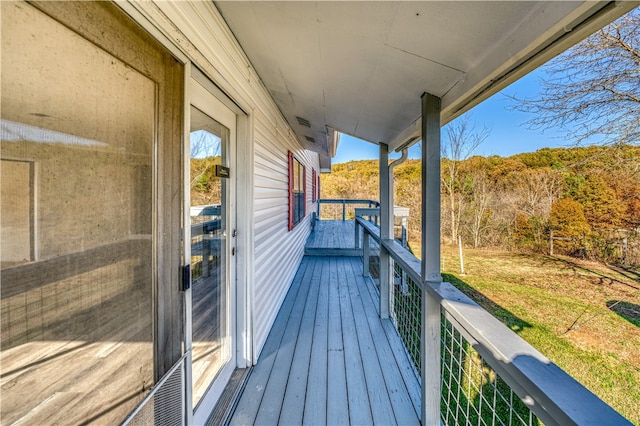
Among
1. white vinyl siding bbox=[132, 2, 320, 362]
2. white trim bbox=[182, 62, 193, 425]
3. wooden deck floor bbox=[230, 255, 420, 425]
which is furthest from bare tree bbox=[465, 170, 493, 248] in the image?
white trim bbox=[182, 62, 193, 425]

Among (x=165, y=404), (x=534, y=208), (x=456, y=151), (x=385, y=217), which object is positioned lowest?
(x=165, y=404)

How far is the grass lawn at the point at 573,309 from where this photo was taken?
10.6ft

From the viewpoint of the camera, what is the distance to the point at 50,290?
0.69 metres

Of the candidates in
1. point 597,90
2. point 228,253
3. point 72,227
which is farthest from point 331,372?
point 597,90

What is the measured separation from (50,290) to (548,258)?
37.6ft

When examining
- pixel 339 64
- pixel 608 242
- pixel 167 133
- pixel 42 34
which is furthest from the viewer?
pixel 608 242

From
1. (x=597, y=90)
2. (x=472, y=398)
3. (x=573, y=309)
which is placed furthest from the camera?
(x=573, y=309)

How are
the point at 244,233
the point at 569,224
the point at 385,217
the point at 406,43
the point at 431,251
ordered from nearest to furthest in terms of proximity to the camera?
the point at 406,43, the point at 431,251, the point at 244,233, the point at 385,217, the point at 569,224

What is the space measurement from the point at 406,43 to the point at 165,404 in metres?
1.95

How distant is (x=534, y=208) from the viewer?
9.43 m

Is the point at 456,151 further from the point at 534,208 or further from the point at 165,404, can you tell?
the point at 165,404

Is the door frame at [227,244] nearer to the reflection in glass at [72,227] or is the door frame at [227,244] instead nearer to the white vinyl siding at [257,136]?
the white vinyl siding at [257,136]

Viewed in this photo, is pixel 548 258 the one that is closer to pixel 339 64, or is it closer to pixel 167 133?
pixel 339 64

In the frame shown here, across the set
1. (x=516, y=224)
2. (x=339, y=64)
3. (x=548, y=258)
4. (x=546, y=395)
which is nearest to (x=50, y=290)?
(x=546, y=395)
